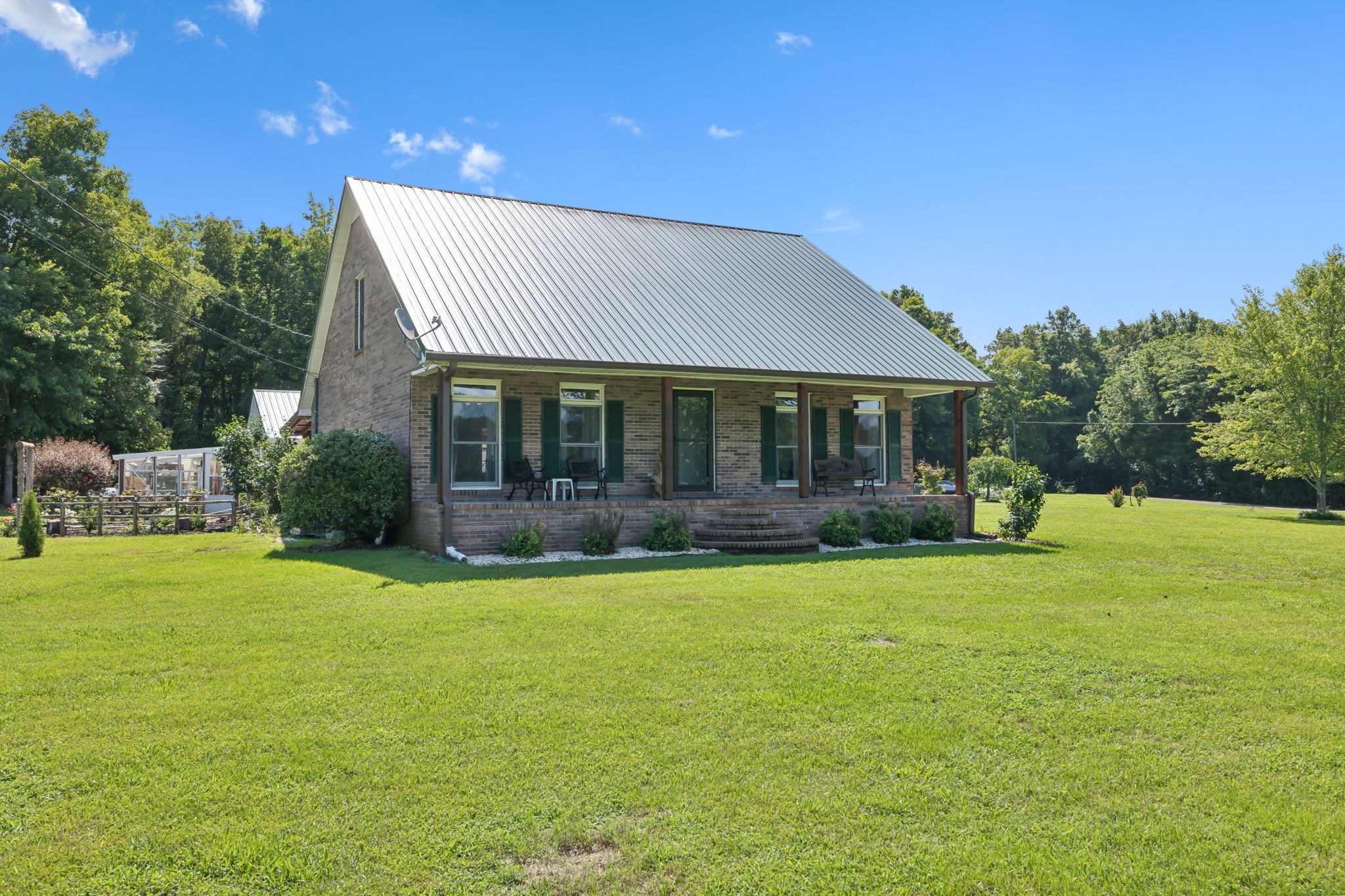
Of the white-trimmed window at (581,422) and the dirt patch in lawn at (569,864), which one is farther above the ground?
the white-trimmed window at (581,422)

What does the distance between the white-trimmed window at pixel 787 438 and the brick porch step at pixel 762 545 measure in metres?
3.69

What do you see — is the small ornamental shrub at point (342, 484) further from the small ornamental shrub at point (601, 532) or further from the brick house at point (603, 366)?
the small ornamental shrub at point (601, 532)

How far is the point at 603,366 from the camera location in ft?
45.8

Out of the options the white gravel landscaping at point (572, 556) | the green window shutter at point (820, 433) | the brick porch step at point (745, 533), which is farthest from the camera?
the green window shutter at point (820, 433)

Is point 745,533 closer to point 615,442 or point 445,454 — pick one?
point 615,442

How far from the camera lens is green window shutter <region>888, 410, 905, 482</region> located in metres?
18.8

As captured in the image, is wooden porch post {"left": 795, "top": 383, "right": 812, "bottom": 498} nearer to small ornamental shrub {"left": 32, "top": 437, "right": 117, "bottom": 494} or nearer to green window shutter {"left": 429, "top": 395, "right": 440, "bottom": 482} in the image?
green window shutter {"left": 429, "top": 395, "right": 440, "bottom": 482}

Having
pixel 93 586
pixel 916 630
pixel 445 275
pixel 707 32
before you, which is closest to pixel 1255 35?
pixel 707 32

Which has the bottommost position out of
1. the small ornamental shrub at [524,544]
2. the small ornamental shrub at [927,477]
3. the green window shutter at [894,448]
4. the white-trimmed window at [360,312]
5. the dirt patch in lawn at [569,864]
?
the dirt patch in lawn at [569,864]

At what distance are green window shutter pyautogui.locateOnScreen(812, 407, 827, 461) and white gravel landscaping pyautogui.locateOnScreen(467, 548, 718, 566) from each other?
492 centimetres

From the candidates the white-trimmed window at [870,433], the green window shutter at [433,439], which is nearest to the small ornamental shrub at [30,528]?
the green window shutter at [433,439]

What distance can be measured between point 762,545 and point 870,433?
6.14m

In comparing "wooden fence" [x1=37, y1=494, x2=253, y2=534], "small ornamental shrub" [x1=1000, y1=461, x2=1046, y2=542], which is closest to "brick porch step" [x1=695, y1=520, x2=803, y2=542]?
"small ornamental shrub" [x1=1000, y1=461, x2=1046, y2=542]

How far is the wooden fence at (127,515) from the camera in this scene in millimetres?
18422
